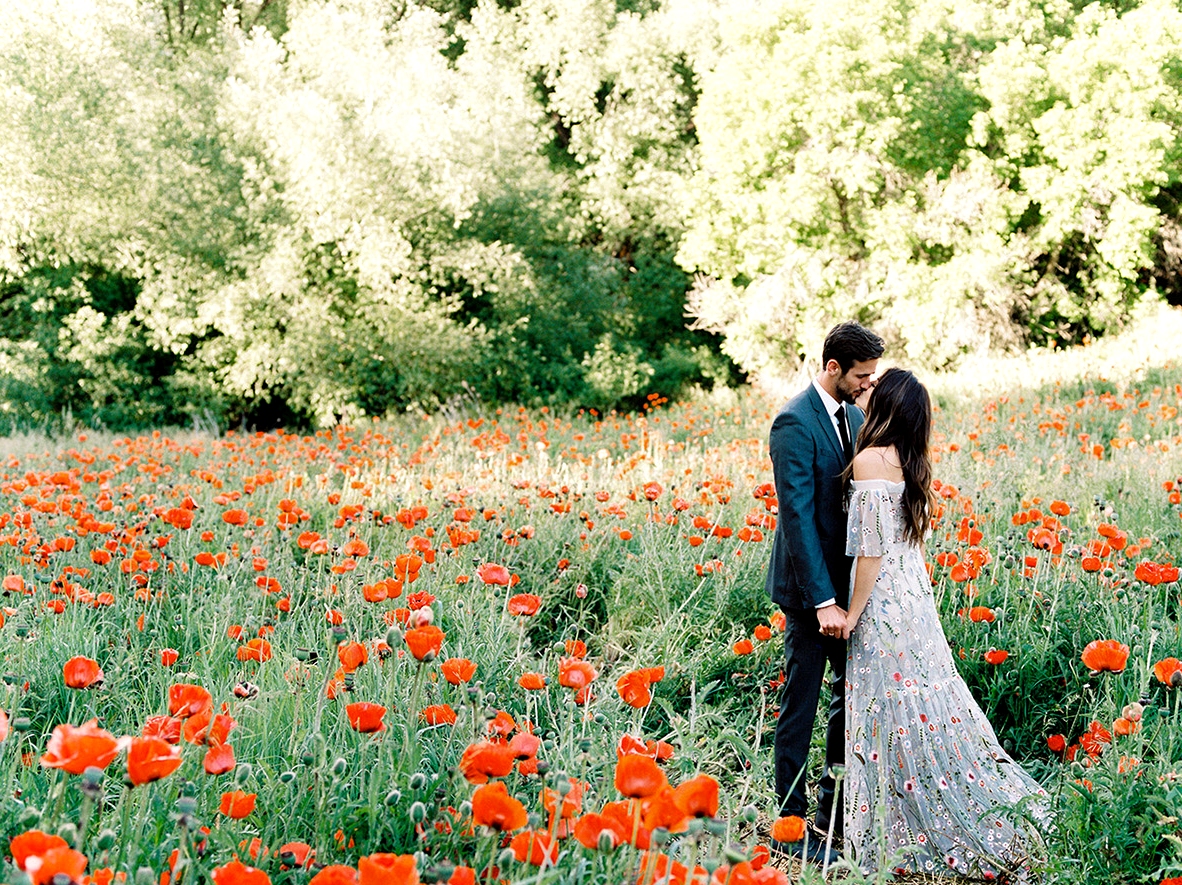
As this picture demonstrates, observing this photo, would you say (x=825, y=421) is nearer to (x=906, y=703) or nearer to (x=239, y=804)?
(x=906, y=703)

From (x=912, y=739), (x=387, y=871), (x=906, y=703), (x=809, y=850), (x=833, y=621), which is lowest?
(x=809, y=850)

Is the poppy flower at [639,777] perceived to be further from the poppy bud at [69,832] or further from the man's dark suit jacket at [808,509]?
the man's dark suit jacket at [808,509]

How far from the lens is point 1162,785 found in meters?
2.23

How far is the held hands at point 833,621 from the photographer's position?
3002 mm

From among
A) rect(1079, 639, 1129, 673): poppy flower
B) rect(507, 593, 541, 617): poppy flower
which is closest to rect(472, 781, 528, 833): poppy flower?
rect(507, 593, 541, 617): poppy flower

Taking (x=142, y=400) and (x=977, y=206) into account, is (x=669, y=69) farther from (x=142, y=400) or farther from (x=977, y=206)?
(x=142, y=400)

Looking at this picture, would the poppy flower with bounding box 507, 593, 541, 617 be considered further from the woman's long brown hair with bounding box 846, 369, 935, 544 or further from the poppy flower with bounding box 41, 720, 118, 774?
the poppy flower with bounding box 41, 720, 118, 774

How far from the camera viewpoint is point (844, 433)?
3.31 meters

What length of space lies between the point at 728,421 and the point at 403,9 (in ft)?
41.9

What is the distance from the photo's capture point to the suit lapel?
3.17 meters

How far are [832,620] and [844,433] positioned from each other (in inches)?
26.2

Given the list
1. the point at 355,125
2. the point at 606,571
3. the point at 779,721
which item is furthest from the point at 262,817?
the point at 355,125

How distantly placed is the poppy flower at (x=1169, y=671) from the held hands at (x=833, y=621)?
891mm

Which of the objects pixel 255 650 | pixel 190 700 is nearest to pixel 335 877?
pixel 190 700
